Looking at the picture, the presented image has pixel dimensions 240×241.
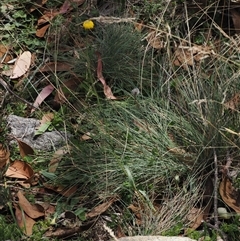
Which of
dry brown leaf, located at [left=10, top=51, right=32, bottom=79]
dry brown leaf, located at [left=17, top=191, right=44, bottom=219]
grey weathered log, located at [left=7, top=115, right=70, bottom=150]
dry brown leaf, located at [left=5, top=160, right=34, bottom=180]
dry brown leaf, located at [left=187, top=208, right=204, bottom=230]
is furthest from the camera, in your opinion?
dry brown leaf, located at [left=10, top=51, right=32, bottom=79]

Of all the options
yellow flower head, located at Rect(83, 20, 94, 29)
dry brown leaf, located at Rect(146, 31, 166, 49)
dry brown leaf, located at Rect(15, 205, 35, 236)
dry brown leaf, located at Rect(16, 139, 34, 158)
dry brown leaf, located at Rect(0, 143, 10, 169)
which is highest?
yellow flower head, located at Rect(83, 20, 94, 29)

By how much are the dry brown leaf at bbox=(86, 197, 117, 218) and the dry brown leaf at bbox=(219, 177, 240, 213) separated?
1.77 feet

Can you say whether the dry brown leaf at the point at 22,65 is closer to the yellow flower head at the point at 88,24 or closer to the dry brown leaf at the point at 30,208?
the yellow flower head at the point at 88,24

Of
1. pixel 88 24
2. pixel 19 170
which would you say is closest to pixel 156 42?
pixel 88 24

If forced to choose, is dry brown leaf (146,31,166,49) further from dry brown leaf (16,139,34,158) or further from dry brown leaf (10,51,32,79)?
dry brown leaf (16,139,34,158)

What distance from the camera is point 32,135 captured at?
12.4 ft

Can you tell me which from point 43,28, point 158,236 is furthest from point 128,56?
point 158,236

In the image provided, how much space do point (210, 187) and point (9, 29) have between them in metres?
1.88

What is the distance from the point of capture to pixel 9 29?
176 inches

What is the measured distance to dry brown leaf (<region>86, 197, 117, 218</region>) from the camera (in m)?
3.33

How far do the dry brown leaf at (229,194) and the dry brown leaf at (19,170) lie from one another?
3.35 ft

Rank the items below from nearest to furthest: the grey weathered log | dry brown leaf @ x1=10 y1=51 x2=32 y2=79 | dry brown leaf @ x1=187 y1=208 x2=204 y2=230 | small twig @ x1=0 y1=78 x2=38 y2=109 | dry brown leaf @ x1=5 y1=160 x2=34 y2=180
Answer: dry brown leaf @ x1=187 y1=208 x2=204 y2=230, dry brown leaf @ x1=5 y1=160 x2=34 y2=180, the grey weathered log, small twig @ x1=0 y1=78 x2=38 y2=109, dry brown leaf @ x1=10 y1=51 x2=32 y2=79

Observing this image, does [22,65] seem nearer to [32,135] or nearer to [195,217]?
[32,135]

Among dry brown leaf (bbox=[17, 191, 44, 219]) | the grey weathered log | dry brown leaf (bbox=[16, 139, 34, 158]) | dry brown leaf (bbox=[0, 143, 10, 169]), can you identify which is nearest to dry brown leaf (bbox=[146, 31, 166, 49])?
the grey weathered log
